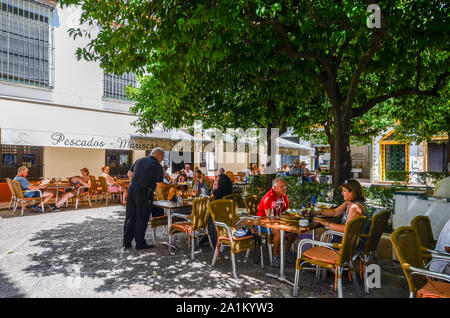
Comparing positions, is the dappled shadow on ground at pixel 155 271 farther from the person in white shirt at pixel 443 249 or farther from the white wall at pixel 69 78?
the white wall at pixel 69 78

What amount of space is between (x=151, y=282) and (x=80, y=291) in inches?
36.6

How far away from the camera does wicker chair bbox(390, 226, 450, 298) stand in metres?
2.75

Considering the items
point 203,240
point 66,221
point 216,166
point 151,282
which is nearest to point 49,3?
point 66,221

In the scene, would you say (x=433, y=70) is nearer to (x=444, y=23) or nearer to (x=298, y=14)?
(x=444, y=23)

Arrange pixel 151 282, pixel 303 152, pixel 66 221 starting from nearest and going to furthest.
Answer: pixel 151 282 → pixel 66 221 → pixel 303 152

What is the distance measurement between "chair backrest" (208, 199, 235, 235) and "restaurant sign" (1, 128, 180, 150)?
6621 mm

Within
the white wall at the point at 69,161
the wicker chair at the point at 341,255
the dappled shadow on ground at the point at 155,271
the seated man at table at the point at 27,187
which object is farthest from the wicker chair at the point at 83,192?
the wicker chair at the point at 341,255

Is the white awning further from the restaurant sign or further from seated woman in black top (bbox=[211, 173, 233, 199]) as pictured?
seated woman in black top (bbox=[211, 173, 233, 199])

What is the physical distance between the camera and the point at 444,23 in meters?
4.70

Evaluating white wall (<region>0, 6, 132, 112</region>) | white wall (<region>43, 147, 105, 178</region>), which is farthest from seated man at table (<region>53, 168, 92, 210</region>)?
white wall (<region>0, 6, 132, 112</region>)

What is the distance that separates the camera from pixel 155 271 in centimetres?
476

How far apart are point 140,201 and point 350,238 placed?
4.10 m

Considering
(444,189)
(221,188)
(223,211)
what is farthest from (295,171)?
(223,211)

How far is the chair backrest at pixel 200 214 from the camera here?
542cm
